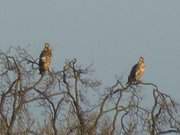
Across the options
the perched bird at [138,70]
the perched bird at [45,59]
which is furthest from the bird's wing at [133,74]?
the perched bird at [45,59]

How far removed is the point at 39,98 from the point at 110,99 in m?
1.66

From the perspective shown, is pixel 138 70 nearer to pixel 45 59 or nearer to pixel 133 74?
pixel 133 74

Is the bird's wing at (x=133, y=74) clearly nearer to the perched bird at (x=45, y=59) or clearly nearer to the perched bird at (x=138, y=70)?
the perched bird at (x=138, y=70)

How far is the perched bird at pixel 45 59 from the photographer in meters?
18.7

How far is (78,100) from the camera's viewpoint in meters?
19.1

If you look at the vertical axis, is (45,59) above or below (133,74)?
above

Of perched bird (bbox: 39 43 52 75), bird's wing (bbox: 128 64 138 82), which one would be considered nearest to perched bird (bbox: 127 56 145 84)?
bird's wing (bbox: 128 64 138 82)

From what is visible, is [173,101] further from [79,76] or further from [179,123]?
[79,76]

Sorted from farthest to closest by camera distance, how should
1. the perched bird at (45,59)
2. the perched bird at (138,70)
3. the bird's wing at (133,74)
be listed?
the perched bird at (138,70) < the bird's wing at (133,74) < the perched bird at (45,59)

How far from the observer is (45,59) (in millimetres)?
21391


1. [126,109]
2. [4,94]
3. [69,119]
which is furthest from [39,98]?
[69,119]

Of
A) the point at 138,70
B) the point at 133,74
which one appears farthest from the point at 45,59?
the point at 138,70

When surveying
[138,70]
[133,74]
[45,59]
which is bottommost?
[133,74]

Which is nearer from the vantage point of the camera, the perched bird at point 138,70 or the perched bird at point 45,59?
the perched bird at point 45,59
